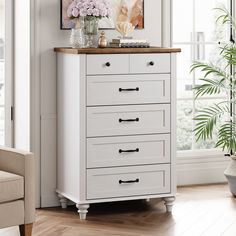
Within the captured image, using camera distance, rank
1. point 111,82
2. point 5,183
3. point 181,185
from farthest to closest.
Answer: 1. point 181,185
2. point 111,82
3. point 5,183

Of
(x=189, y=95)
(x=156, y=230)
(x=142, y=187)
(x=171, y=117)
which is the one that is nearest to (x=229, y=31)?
(x=189, y=95)

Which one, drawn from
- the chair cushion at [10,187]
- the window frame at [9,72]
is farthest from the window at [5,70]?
the chair cushion at [10,187]

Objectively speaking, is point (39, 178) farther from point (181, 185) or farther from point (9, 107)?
point (181, 185)

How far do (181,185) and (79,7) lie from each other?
1.76m

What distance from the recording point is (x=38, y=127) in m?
5.38

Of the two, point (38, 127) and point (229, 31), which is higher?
point (229, 31)

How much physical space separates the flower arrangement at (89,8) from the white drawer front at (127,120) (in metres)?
0.68

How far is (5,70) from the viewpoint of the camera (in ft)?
18.4

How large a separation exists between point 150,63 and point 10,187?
142cm

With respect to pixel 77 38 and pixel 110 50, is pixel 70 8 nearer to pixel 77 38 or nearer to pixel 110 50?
pixel 77 38

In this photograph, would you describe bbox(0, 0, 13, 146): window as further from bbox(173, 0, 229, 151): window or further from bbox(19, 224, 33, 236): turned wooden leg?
bbox(173, 0, 229, 151): window

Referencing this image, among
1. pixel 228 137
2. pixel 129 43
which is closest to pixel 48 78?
pixel 129 43

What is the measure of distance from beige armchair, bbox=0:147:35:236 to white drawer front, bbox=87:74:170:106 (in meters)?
0.74

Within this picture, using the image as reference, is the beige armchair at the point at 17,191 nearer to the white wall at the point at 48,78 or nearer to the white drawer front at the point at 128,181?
the white drawer front at the point at 128,181
